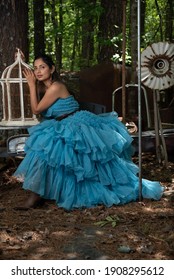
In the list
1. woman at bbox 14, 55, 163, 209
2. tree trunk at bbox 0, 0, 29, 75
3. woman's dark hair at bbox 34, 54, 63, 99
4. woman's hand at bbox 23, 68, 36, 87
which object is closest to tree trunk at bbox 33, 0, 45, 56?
tree trunk at bbox 0, 0, 29, 75

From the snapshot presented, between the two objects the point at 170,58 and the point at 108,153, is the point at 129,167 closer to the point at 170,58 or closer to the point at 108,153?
the point at 108,153

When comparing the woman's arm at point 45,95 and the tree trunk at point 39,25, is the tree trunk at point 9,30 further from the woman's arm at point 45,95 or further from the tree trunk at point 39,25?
the tree trunk at point 39,25

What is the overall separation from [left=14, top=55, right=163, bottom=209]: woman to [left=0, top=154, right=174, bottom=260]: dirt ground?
0.14 meters

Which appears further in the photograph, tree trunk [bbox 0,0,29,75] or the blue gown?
tree trunk [bbox 0,0,29,75]

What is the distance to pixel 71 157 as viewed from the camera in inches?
159

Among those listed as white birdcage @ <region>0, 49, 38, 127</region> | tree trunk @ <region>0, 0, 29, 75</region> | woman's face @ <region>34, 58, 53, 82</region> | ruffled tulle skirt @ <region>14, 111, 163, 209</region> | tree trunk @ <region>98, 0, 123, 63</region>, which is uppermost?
tree trunk @ <region>98, 0, 123, 63</region>

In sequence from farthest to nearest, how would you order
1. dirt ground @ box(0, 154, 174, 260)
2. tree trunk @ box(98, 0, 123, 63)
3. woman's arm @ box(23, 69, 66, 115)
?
tree trunk @ box(98, 0, 123, 63) < woman's arm @ box(23, 69, 66, 115) < dirt ground @ box(0, 154, 174, 260)

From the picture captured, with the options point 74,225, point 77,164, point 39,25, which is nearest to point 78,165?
point 77,164

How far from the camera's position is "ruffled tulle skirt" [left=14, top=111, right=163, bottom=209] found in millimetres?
4027

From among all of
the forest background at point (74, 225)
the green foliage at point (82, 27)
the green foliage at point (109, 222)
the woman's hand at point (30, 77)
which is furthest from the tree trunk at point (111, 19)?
the green foliage at point (109, 222)

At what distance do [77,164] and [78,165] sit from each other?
0.5 inches

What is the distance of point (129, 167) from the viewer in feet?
14.4

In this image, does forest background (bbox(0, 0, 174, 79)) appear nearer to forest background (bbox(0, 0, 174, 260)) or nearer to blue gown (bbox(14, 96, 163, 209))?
forest background (bbox(0, 0, 174, 260))
